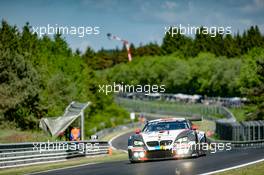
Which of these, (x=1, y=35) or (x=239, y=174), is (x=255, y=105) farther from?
(x=239, y=174)

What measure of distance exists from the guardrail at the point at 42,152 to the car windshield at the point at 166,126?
4.98 m

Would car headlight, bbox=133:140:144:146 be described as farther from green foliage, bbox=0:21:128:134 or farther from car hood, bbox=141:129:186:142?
green foliage, bbox=0:21:128:134

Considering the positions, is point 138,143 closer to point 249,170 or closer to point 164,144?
point 164,144

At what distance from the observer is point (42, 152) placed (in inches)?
998

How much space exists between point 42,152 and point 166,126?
6.81 metres

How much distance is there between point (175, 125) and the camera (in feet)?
66.7

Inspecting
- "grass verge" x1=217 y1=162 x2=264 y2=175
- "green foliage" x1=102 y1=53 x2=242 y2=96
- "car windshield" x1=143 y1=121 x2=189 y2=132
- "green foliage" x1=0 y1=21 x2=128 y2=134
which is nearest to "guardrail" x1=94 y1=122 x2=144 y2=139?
"green foliage" x1=0 y1=21 x2=128 y2=134

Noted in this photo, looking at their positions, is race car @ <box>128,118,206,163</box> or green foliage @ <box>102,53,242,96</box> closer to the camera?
race car @ <box>128,118,206,163</box>

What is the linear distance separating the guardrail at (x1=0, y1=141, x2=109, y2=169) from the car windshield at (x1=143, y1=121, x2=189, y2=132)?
4.98 metres

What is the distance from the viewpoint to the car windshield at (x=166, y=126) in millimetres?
20219

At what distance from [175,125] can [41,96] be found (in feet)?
128

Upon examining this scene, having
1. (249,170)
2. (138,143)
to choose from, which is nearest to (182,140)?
A: (138,143)

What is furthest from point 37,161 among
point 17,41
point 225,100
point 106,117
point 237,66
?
point 237,66

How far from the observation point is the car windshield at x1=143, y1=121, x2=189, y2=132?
66.3 ft
